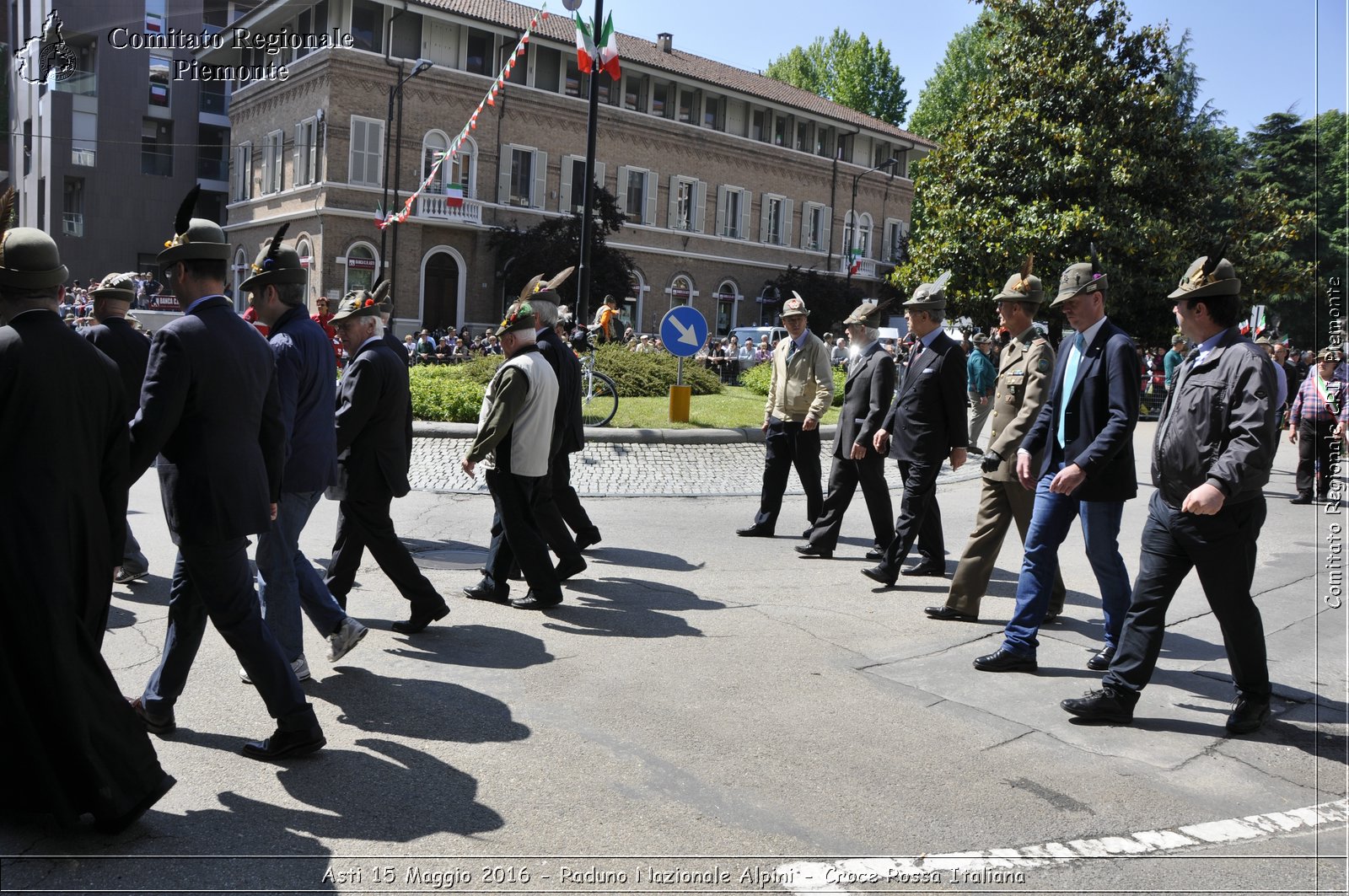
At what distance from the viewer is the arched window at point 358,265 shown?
3712cm

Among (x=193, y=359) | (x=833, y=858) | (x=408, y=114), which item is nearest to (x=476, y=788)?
(x=833, y=858)

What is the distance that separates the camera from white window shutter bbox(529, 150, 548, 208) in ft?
135

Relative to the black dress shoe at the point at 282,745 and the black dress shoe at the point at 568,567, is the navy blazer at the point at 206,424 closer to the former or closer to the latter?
the black dress shoe at the point at 282,745

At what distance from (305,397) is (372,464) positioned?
0.82 m

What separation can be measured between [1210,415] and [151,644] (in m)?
5.31

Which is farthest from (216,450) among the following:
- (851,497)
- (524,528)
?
(851,497)

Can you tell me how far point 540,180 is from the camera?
136 feet

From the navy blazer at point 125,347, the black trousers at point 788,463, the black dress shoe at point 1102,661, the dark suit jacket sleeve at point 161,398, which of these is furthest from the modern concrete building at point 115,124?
the black dress shoe at point 1102,661

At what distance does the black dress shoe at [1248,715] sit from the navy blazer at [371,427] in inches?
167

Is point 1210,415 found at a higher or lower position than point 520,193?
lower

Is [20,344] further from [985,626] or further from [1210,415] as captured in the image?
[985,626]

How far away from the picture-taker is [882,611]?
6965 millimetres

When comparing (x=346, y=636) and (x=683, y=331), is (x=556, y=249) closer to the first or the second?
(x=683, y=331)

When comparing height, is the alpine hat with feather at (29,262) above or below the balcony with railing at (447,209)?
below
